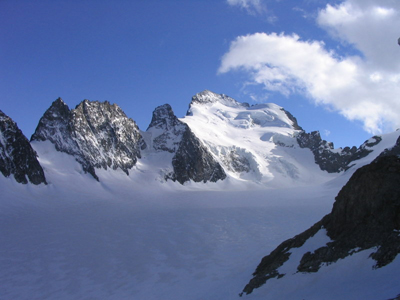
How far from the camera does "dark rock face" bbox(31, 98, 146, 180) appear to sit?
90.0 meters

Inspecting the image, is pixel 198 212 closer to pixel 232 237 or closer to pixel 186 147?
pixel 232 237

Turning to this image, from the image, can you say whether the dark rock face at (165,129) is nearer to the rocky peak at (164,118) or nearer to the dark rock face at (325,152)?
the rocky peak at (164,118)

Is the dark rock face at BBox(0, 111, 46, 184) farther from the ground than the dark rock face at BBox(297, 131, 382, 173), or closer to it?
farther from the ground

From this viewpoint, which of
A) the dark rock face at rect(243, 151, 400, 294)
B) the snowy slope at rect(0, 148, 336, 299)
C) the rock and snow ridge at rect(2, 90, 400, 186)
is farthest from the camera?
the rock and snow ridge at rect(2, 90, 400, 186)

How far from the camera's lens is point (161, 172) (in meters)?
103

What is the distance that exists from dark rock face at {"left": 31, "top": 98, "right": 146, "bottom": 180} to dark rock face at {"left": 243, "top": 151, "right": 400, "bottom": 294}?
7711cm

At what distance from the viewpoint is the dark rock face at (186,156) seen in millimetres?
107375

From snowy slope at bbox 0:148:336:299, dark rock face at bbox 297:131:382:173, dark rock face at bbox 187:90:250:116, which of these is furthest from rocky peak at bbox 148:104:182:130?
snowy slope at bbox 0:148:336:299

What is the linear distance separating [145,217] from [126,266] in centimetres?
2283

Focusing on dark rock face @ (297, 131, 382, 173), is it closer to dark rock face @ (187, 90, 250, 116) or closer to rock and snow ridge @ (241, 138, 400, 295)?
dark rock face @ (187, 90, 250, 116)

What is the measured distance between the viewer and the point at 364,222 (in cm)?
1497

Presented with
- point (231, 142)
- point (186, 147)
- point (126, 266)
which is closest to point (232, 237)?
point (126, 266)

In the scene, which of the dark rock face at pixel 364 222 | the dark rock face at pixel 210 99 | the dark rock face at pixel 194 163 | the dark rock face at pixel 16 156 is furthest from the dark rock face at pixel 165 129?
the dark rock face at pixel 364 222

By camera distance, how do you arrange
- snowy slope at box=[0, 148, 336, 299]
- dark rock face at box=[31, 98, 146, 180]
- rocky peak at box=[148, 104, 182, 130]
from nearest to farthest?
snowy slope at box=[0, 148, 336, 299], dark rock face at box=[31, 98, 146, 180], rocky peak at box=[148, 104, 182, 130]
